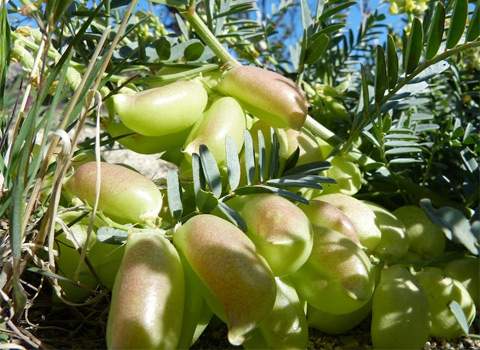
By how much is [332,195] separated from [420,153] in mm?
207

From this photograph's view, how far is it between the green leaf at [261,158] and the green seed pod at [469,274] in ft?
0.71

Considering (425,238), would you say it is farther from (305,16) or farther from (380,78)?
(305,16)

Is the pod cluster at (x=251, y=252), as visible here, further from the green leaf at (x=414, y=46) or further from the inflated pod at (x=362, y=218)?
the green leaf at (x=414, y=46)

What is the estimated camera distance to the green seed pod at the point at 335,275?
0.41 meters

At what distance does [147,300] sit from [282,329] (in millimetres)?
125

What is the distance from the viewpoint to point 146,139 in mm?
514

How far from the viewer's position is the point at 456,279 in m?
0.53

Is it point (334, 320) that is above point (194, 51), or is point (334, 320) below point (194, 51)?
below

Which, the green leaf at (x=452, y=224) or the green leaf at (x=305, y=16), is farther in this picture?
the green leaf at (x=305, y=16)

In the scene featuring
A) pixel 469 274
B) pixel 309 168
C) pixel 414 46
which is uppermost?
pixel 414 46

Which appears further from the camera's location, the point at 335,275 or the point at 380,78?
the point at 380,78

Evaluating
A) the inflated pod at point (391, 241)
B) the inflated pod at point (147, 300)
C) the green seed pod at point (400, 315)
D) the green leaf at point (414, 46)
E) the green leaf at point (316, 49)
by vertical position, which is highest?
the green leaf at point (414, 46)

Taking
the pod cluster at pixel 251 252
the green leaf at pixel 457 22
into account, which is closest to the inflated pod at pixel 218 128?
the pod cluster at pixel 251 252

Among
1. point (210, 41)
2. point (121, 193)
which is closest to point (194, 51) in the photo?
point (210, 41)
